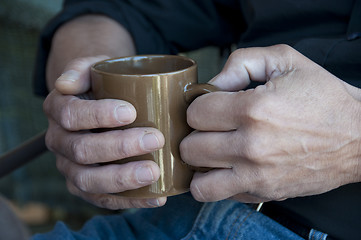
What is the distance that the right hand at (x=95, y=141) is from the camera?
2.04 ft

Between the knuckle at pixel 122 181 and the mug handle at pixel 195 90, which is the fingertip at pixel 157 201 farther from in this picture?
the mug handle at pixel 195 90

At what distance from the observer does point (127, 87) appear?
61 cm

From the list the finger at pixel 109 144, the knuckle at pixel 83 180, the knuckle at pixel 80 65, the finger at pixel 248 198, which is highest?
the knuckle at pixel 80 65

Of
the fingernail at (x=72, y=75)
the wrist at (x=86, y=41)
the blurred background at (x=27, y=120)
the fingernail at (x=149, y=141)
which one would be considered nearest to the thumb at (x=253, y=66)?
the fingernail at (x=149, y=141)

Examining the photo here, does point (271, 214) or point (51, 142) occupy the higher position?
point (51, 142)

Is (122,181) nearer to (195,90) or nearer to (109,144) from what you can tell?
(109,144)

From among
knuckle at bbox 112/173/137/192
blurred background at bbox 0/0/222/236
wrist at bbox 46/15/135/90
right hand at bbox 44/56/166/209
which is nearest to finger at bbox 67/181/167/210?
right hand at bbox 44/56/166/209

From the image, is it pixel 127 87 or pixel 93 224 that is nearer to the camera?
pixel 127 87

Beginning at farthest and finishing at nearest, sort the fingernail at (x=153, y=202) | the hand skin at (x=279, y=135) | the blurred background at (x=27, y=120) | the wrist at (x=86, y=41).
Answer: the blurred background at (x=27, y=120)
the wrist at (x=86, y=41)
the fingernail at (x=153, y=202)
the hand skin at (x=279, y=135)

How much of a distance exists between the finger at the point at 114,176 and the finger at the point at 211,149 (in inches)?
2.2

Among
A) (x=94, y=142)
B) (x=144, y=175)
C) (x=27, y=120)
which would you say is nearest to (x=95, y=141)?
(x=94, y=142)

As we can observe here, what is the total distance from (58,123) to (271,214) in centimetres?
43

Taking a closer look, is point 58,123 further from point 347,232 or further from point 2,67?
point 2,67

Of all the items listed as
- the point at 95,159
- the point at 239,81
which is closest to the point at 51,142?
the point at 95,159
